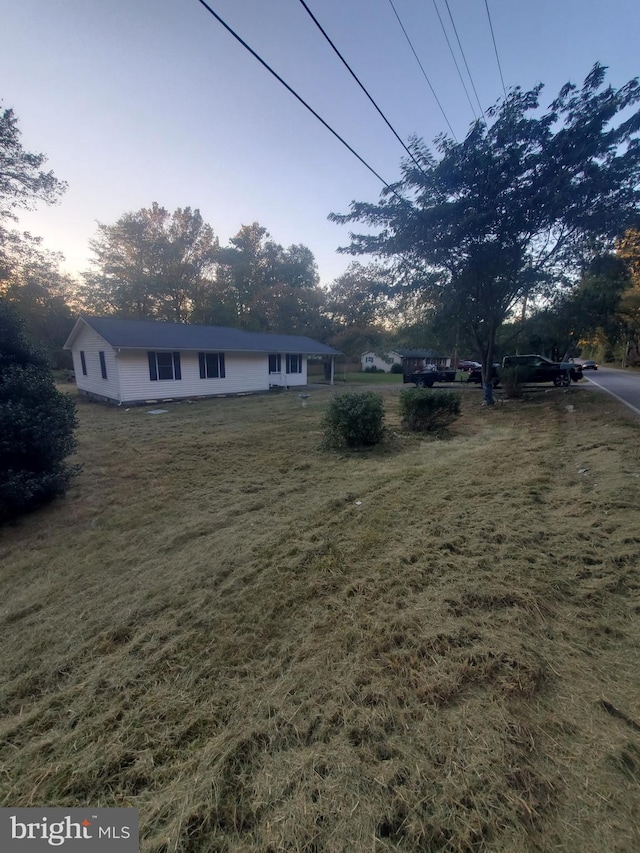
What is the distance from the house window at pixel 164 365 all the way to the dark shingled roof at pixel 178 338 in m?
0.51

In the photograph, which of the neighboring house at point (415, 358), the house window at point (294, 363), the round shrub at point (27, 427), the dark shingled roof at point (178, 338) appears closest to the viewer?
the round shrub at point (27, 427)

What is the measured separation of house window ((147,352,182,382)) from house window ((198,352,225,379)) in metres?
1.09

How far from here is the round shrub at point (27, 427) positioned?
4.26m

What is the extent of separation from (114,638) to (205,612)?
2.05 ft

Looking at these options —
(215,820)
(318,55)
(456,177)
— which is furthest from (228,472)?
(456,177)

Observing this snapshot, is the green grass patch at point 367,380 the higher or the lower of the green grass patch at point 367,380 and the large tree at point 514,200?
the lower

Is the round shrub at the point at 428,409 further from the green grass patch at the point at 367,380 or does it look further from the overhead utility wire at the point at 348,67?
the green grass patch at the point at 367,380

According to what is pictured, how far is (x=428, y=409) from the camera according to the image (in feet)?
27.6

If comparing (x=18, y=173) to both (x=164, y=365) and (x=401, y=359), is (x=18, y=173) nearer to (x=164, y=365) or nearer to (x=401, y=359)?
(x=164, y=365)

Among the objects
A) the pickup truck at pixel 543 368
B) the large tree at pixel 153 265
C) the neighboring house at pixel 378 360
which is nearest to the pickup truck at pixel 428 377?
the pickup truck at pixel 543 368

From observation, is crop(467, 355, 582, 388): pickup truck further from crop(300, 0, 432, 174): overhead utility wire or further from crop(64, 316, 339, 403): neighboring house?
crop(300, 0, 432, 174): overhead utility wire

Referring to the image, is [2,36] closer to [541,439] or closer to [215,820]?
[215,820]

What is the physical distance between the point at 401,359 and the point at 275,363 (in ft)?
78.4

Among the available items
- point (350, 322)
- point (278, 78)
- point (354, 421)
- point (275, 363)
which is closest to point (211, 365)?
point (275, 363)
